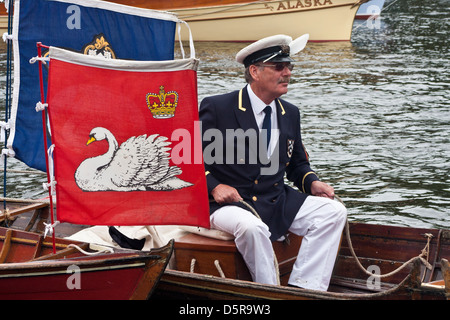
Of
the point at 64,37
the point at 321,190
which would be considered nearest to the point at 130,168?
the point at 321,190

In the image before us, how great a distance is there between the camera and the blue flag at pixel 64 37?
5.41m

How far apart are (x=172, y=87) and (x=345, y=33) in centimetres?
1301

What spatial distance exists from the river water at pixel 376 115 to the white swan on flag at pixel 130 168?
3.55 metres

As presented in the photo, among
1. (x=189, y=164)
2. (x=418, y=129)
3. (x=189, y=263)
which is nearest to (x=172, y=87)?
(x=189, y=164)

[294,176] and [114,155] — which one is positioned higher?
[114,155]

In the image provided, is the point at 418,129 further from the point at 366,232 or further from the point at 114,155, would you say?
the point at 114,155

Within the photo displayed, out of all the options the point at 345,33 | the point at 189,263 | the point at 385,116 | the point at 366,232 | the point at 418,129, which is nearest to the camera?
the point at 189,263

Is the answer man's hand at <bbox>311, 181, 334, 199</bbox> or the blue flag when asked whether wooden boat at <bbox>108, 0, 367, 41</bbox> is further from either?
man's hand at <bbox>311, 181, 334, 199</bbox>

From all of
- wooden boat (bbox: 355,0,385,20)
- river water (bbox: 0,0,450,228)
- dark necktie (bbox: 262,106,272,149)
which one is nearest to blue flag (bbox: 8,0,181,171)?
dark necktie (bbox: 262,106,272,149)

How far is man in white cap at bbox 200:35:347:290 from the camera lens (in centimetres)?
466

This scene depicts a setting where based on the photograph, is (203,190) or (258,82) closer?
(203,190)

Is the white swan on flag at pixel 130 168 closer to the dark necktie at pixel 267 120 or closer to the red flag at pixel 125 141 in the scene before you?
the red flag at pixel 125 141
